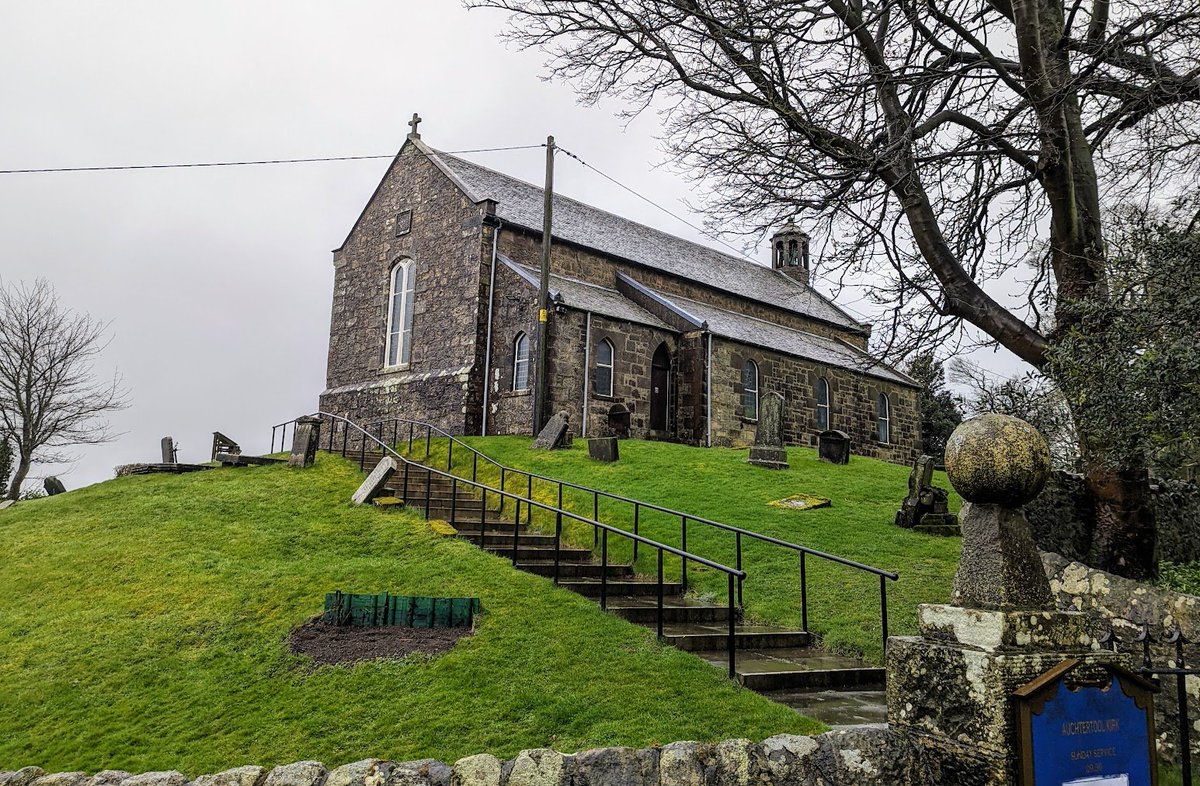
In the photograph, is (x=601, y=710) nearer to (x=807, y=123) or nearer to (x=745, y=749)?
(x=745, y=749)

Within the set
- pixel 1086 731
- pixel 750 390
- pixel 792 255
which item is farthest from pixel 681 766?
pixel 792 255

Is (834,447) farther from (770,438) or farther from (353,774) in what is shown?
(353,774)

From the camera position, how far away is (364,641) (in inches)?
326

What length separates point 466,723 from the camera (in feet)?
20.9

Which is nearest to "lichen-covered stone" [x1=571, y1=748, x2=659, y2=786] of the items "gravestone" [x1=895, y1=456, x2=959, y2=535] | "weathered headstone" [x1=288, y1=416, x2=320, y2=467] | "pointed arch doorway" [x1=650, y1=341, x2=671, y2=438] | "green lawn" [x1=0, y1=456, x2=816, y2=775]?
"green lawn" [x1=0, y1=456, x2=816, y2=775]

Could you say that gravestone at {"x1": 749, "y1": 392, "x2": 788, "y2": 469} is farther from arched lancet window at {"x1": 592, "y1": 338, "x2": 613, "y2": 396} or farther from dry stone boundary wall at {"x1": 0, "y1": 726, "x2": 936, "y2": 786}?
→ dry stone boundary wall at {"x1": 0, "y1": 726, "x2": 936, "y2": 786}

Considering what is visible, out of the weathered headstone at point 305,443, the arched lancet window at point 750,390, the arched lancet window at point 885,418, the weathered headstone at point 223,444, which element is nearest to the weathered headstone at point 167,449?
the weathered headstone at point 223,444

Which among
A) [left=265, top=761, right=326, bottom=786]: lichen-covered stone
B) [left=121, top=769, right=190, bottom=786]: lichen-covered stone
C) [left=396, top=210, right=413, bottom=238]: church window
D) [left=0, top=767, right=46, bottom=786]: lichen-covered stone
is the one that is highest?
[left=396, top=210, right=413, bottom=238]: church window

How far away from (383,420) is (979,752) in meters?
23.4

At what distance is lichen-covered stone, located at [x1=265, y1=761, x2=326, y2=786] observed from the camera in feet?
14.8

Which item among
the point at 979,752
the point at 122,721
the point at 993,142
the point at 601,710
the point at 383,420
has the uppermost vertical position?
the point at 993,142

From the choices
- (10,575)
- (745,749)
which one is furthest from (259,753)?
(10,575)

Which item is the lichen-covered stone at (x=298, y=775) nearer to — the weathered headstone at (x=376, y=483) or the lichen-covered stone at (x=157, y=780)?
the lichen-covered stone at (x=157, y=780)

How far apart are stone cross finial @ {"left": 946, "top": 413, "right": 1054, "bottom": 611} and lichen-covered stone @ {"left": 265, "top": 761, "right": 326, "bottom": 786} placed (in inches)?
143
